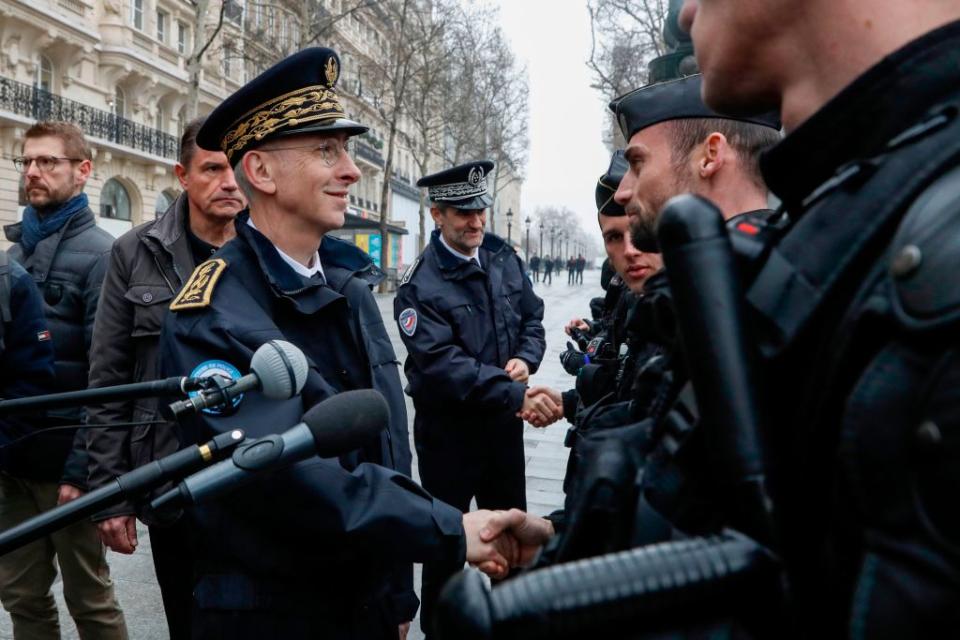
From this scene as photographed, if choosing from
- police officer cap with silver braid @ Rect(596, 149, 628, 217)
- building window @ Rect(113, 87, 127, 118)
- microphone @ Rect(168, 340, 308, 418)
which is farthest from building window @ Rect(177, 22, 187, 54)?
microphone @ Rect(168, 340, 308, 418)

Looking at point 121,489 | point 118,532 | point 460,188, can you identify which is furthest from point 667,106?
point 460,188

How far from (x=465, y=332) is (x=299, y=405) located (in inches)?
103

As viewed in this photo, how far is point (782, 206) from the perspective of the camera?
44.3 inches

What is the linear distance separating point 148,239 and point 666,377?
2.62m

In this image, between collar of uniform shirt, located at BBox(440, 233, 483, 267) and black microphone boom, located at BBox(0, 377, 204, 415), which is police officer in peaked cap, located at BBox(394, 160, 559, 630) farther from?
black microphone boom, located at BBox(0, 377, 204, 415)

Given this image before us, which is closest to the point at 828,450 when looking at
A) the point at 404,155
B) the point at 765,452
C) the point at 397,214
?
the point at 765,452

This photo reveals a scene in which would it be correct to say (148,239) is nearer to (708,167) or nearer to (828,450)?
(708,167)

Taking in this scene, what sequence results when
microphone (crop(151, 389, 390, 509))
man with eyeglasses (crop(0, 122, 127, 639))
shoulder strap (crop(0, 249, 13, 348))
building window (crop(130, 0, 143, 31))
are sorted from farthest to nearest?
building window (crop(130, 0, 143, 31)) < man with eyeglasses (crop(0, 122, 127, 639)) < shoulder strap (crop(0, 249, 13, 348)) < microphone (crop(151, 389, 390, 509))

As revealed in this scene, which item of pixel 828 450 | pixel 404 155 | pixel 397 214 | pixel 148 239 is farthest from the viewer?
pixel 404 155

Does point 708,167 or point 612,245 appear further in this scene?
point 612,245

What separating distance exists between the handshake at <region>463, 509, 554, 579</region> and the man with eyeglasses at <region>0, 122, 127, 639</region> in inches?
74.9

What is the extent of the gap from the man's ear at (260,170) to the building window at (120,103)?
1192 inches

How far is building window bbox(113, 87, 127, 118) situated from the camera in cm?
2888

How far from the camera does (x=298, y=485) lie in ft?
5.90
